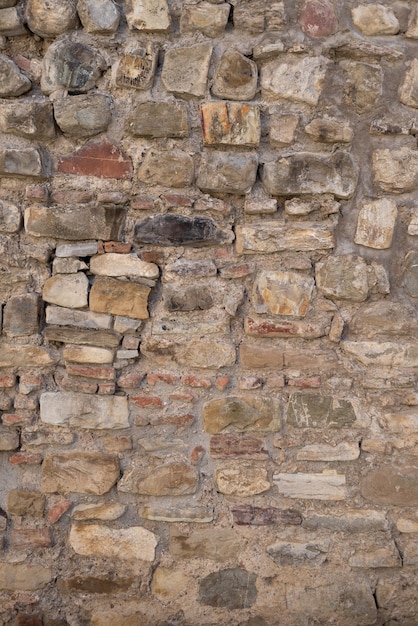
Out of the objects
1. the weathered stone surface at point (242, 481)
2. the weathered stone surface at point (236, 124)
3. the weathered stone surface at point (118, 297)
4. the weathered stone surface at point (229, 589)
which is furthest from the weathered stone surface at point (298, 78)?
the weathered stone surface at point (229, 589)

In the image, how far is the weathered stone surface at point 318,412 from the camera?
223cm

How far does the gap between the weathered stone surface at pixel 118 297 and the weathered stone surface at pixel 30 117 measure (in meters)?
0.60

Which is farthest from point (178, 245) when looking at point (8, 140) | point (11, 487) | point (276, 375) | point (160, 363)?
point (11, 487)

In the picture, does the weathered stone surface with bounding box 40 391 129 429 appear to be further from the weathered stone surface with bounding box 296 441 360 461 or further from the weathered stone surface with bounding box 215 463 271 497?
the weathered stone surface with bounding box 296 441 360 461

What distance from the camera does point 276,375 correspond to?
226 centimetres

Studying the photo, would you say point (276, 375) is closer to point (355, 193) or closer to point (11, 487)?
point (355, 193)

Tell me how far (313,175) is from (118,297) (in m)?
0.85

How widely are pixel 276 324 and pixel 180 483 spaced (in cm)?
70

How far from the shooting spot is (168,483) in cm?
225

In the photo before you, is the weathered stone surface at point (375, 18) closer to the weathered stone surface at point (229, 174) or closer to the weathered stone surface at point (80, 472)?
the weathered stone surface at point (229, 174)

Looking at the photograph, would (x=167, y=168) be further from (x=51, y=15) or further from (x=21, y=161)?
(x=51, y=15)

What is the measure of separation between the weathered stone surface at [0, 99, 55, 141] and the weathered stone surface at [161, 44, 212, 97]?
0.46 meters

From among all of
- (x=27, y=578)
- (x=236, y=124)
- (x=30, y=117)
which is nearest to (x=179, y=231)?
(x=236, y=124)

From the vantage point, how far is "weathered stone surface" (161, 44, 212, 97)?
221 centimetres
